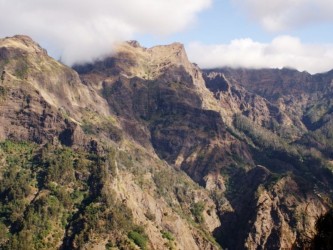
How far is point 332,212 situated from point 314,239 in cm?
426

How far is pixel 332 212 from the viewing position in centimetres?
5850

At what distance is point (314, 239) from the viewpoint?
5722 cm
